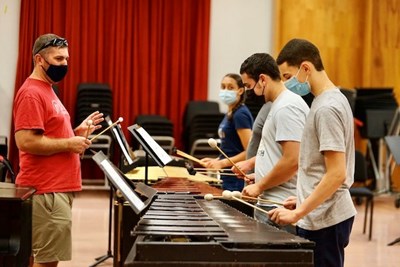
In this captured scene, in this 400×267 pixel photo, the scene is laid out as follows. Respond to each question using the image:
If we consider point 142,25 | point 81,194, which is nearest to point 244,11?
point 142,25

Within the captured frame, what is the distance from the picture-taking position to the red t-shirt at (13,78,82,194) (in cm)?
440

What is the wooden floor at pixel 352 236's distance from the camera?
6730mm

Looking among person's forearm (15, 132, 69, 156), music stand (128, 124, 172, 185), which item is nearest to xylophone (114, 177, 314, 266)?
person's forearm (15, 132, 69, 156)

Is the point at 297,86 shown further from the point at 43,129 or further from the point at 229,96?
the point at 229,96

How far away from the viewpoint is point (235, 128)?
235 inches

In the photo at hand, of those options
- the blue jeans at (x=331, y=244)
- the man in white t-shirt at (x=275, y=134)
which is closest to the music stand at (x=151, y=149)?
the man in white t-shirt at (x=275, y=134)

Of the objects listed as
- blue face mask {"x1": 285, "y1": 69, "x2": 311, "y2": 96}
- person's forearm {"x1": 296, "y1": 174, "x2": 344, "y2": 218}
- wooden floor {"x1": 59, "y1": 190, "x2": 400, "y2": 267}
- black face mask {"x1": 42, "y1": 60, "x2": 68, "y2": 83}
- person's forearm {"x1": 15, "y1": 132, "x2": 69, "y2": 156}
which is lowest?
A: wooden floor {"x1": 59, "y1": 190, "x2": 400, "y2": 267}

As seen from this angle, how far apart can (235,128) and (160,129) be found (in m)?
4.52

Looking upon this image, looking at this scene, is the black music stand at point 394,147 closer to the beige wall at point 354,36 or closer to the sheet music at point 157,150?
the sheet music at point 157,150

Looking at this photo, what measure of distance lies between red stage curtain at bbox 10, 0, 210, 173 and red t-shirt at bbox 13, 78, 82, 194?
6197 millimetres

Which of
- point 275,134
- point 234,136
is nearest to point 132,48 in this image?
point 234,136

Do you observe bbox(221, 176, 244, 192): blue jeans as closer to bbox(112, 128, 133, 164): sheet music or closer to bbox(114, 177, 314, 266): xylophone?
bbox(112, 128, 133, 164): sheet music

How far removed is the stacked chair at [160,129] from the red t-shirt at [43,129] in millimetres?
5663

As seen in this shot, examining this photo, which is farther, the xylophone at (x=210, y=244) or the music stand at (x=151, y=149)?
the music stand at (x=151, y=149)
